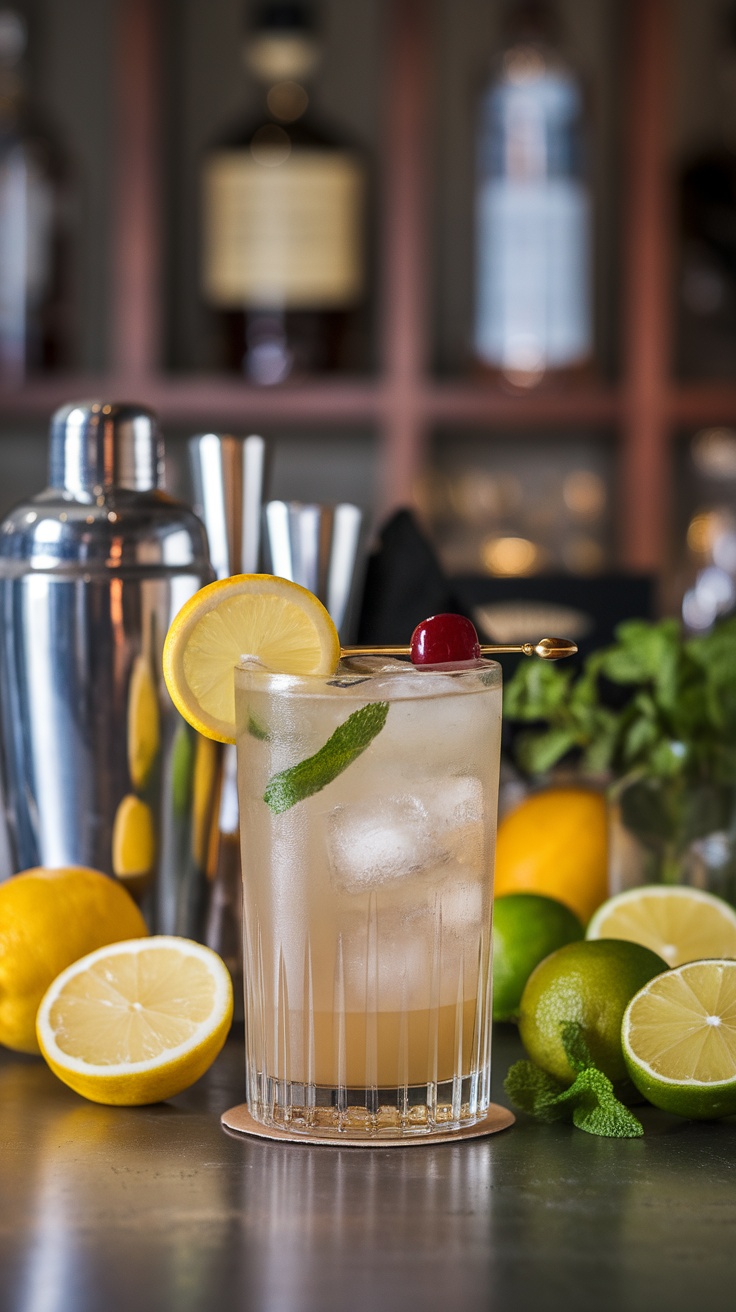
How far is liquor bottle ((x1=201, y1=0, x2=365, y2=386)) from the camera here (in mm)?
2133

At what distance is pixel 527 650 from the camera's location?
64 cm

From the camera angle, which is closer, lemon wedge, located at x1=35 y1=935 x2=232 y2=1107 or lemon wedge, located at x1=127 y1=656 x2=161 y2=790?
lemon wedge, located at x1=35 y1=935 x2=232 y2=1107

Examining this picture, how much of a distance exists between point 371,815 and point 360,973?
0.06 metres

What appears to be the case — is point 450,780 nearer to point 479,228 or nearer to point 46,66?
point 479,228

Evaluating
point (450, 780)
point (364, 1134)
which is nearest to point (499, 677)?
point (450, 780)

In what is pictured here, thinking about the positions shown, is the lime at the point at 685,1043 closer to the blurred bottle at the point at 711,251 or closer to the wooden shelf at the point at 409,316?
the wooden shelf at the point at 409,316

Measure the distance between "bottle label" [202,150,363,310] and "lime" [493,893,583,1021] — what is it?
4.87 ft

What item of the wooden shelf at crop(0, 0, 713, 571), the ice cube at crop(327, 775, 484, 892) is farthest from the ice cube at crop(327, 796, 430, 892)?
the wooden shelf at crop(0, 0, 713, 571)

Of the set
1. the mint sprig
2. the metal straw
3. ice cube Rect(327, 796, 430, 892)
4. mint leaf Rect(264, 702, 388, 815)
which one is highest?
the metal straw

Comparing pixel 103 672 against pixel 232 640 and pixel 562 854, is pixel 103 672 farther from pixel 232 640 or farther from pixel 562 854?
pixel 562 854

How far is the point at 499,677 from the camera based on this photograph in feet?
2.15

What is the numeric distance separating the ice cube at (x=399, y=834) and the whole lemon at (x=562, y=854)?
293 millimetres

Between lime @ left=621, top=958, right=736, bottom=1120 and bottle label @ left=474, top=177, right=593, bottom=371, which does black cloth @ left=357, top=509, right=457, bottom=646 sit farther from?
bottle label @ left=474, top=177, right=593, bottom=371

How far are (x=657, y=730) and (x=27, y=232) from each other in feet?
4.87
